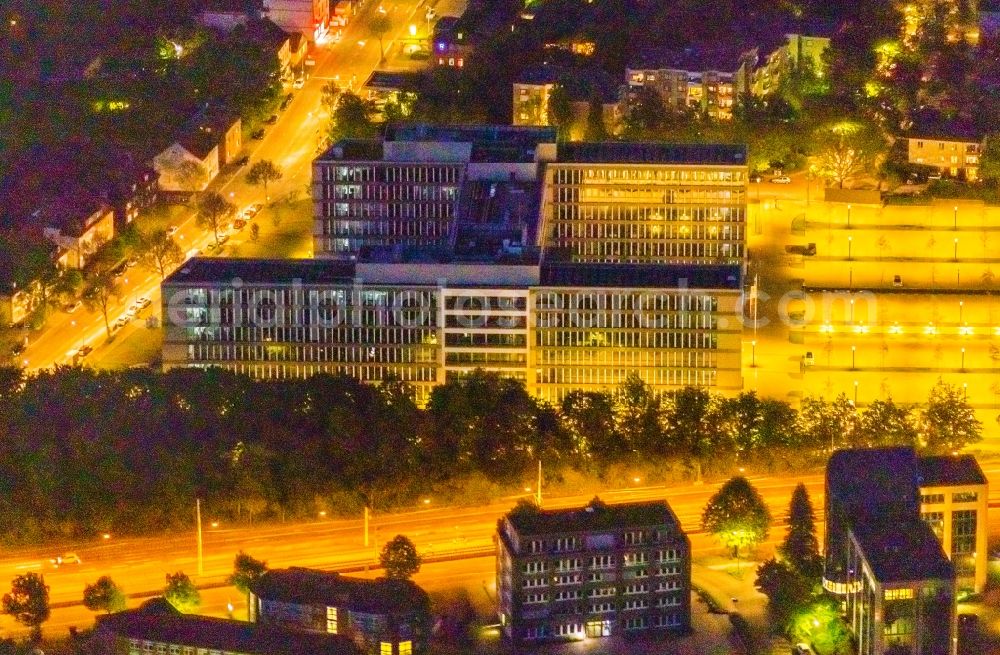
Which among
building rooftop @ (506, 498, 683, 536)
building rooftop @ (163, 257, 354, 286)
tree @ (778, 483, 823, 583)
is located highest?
building rooftop @ (163, 257, 354, 286)

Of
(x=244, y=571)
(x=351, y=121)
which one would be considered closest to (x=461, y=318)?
(x=244, y=571)

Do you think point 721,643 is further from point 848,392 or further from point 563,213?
point 563,213

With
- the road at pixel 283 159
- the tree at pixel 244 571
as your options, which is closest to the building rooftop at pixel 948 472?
the tree at pixel 244 571

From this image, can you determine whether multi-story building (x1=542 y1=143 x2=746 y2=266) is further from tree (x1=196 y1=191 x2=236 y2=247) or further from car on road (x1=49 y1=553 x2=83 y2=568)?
car on road (x1=49 y1=553 x2=83 y2=568)

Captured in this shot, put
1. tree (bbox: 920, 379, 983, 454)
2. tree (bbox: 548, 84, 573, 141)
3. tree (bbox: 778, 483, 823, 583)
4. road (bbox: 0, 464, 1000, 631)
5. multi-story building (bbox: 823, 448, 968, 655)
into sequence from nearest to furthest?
1. multi-story building (bbox: 823, 448, 968, 655)
2. tree (bbox: 778, 483, 823, 583)
3. road (bbox: 0, 464, 1000, 631)
4. tree (bbox: 920, 379, 983, 454)
5. tree (bbox: 548, 84, 573, 141)

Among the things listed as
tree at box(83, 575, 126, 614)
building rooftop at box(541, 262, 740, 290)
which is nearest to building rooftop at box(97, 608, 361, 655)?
tree at box(83, 575, 126, 614)

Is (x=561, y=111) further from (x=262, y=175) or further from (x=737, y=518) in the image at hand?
(x=737, y=518)
